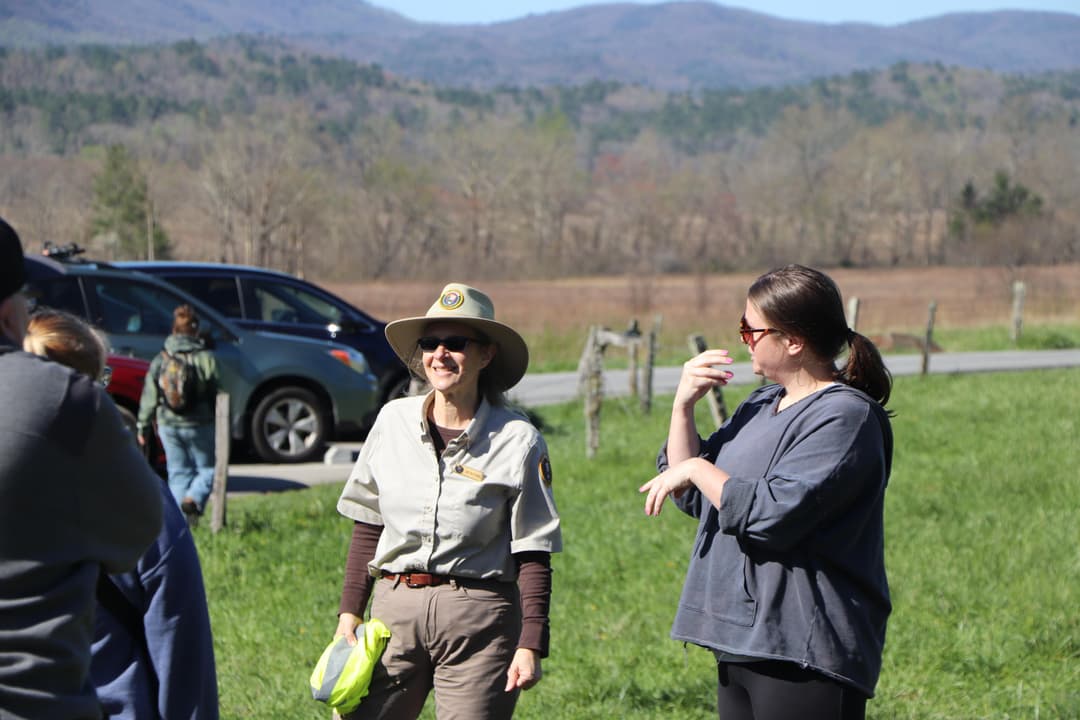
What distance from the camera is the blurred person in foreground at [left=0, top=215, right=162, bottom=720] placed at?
216 cm

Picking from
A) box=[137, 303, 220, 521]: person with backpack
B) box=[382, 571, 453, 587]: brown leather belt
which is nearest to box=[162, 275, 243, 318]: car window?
box=[137, 303, 220, 521]: person with backpack

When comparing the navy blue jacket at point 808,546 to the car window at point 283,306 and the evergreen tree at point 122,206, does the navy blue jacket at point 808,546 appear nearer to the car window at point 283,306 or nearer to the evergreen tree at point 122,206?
the car window at point 283,306

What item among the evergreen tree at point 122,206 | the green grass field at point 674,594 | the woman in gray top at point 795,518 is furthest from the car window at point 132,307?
the evergreen tree at point 122,206

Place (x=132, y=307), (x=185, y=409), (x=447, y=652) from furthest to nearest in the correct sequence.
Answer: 1. (x=132, y=307)
2. (x=185, y=409)
3. (x=447, y=652)

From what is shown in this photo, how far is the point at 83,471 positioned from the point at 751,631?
1.70 m

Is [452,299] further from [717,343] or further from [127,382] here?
[717,343]

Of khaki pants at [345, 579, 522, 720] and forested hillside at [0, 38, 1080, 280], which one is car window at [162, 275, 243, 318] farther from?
forested hillside at [0, 38, 1080, 280]

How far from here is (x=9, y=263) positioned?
88.3 inches

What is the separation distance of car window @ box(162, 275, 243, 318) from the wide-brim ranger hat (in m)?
9.86

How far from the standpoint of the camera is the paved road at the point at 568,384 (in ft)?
37.8

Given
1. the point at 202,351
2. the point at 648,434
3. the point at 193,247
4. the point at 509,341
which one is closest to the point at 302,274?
the point at 193,247

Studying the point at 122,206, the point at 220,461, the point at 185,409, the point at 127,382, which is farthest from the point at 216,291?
the point at 122,206

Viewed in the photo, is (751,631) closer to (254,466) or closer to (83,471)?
(83,471)

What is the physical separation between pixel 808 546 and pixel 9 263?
195cm
